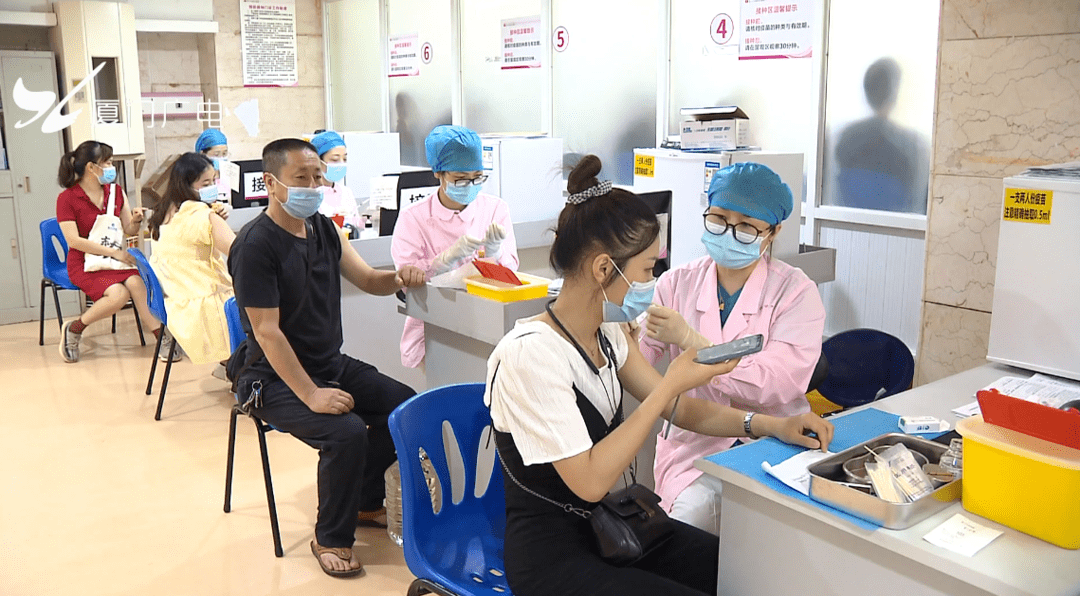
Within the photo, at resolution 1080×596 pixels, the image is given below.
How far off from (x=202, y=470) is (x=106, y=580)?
2.92ft

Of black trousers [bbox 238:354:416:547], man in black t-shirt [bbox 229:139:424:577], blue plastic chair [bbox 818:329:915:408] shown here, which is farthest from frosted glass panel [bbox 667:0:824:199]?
black trousers [bbox 238:354:416:547]

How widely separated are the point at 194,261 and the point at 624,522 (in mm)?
3293

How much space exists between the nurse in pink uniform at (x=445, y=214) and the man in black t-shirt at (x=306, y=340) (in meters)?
0.37

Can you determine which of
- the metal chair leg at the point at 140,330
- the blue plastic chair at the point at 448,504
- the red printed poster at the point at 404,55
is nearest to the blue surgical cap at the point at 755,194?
the blue plastic chair at the point at 448,504

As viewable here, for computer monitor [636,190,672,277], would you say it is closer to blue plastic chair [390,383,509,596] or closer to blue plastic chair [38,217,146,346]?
blue plastic chair [390,383,509,596]

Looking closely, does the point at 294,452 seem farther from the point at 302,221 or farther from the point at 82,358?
the point at 82,358

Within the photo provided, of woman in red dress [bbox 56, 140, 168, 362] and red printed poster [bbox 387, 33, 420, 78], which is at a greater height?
red printed poster [bbox 387, 33, 420, 78]

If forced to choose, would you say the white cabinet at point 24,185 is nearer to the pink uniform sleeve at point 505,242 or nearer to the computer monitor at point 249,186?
the computer monitor at point 249,186

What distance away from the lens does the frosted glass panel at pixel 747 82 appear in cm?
419

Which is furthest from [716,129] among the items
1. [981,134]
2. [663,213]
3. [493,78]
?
[493,78]

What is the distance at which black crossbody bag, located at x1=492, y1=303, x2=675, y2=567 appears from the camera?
1.67 m

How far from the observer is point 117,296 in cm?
530

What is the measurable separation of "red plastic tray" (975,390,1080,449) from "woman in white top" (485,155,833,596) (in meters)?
0.35

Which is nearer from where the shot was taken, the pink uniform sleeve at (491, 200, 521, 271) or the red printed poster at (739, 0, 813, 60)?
Result: the pink uniform sleeve at (491, 200, 521, 271)
